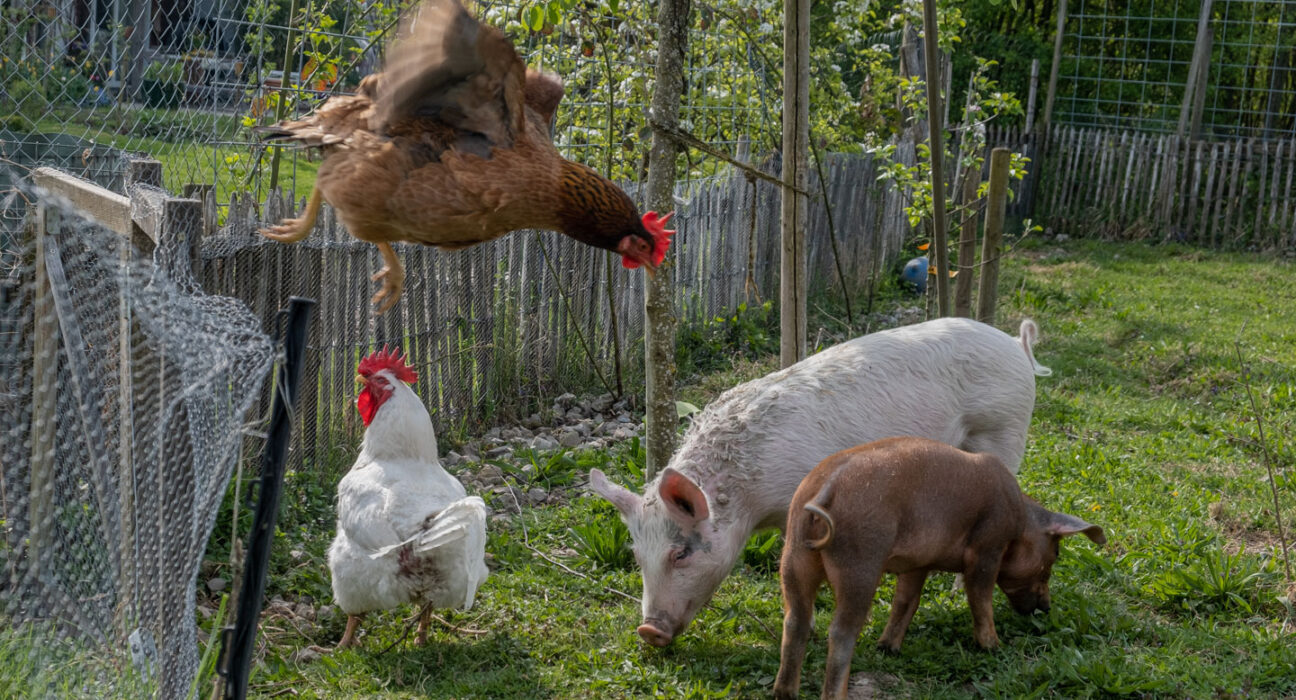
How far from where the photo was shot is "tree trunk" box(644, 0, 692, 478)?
468 cm

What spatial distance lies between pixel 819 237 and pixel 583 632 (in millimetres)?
6810

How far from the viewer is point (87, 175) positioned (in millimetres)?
5367

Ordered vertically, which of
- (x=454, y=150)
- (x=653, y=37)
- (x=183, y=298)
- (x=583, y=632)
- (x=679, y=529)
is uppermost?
(x=653, y=37)

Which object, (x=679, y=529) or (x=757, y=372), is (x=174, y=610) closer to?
(x=679, y=529)

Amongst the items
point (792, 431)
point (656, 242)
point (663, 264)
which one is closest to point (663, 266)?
point (663, 264)

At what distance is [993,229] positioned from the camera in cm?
729

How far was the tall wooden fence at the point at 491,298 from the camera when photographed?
541 cm

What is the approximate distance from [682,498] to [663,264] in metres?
1.26

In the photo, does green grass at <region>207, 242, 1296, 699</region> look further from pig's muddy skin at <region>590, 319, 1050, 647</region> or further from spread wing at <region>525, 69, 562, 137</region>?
spread wing at <region>525, 69, 562, 137</region>

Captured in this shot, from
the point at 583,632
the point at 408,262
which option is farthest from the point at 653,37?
the point at 583,632

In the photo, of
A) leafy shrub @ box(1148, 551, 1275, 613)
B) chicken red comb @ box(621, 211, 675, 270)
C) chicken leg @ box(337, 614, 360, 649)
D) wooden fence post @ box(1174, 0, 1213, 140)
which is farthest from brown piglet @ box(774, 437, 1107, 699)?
wooden fence post @ box(1174, 0, 1213, 140)

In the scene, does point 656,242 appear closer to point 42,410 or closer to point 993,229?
point 42,410

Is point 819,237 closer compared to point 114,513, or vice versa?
point 114,513

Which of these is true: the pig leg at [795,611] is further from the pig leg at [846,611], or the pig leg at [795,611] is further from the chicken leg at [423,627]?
the chicken leg at [423,627]
